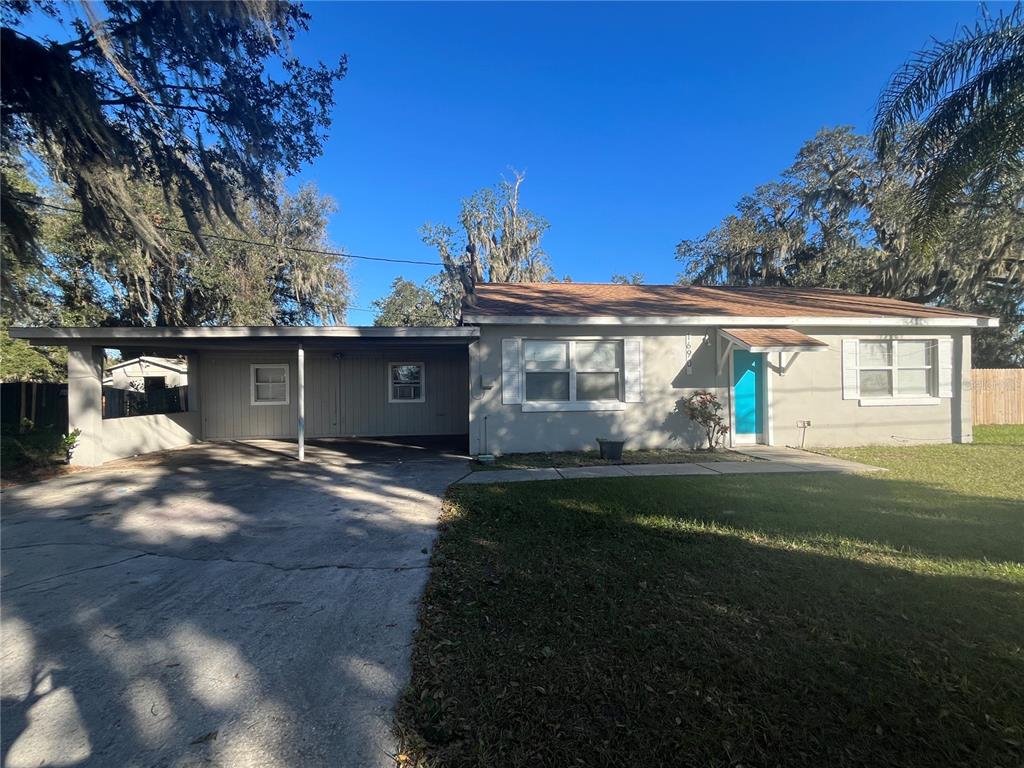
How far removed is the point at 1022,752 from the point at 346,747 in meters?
2.96

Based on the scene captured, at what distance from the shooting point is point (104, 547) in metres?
5.02

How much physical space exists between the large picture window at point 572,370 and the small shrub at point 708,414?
4.76ft

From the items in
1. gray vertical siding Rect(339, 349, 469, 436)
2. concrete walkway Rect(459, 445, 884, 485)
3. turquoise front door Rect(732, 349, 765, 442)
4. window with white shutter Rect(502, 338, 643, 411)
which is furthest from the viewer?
gray vertical siding Rect(339, 349, 469, 436)

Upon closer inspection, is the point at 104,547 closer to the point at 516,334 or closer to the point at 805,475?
the point at 516,334

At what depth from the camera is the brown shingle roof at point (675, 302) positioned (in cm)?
1044

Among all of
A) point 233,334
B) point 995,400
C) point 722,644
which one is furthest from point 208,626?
point 995,400

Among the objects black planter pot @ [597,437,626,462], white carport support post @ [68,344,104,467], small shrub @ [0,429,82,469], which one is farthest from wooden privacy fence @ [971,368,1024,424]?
small shrub @ [0,429,82,469]

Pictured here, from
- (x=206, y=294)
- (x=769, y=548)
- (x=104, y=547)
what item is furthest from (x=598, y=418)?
(x=206, y=294)

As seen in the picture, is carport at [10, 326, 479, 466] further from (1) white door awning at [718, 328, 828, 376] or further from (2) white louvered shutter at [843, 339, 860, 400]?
(2) white louvered shutter at [843, 339, 860, 400]

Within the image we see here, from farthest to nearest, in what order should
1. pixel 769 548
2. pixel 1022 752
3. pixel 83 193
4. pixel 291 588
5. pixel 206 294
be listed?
pixel 206 294 → pixel 83 193 → pixel 769 548 → pixel 291 588 → pixel 1022 752

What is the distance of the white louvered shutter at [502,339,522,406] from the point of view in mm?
9844

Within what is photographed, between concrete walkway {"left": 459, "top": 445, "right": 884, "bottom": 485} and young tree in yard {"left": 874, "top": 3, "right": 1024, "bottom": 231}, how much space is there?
385 cm

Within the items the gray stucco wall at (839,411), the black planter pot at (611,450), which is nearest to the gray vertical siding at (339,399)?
the black planter pot at (611,450)

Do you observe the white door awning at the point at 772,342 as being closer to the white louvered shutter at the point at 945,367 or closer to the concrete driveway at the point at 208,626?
the white louvered shutter at the point at 945,367
